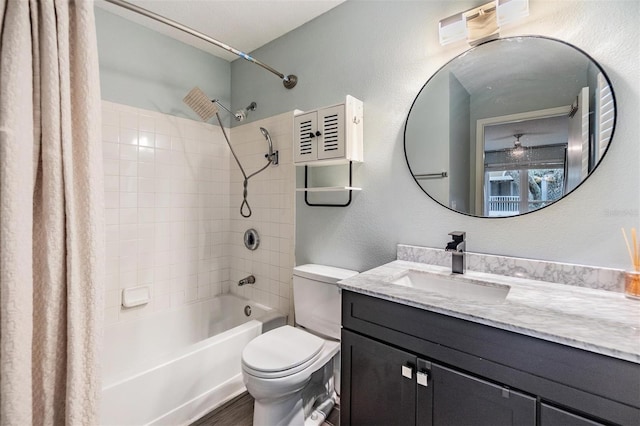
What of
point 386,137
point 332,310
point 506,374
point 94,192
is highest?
point 386,137

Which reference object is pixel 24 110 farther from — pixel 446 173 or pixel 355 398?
pixel 446 173

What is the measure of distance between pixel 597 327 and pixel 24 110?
1.46m

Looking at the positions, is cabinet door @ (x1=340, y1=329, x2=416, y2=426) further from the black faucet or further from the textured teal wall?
the textured teal wall

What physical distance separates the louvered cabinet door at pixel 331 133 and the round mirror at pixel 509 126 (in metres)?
0.35

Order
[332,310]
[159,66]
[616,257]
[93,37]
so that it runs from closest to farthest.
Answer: [93,37]
[616,257]
[332,310]
[159,66]

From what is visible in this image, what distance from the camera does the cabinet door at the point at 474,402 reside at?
2.58ft

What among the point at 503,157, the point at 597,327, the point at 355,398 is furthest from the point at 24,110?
the point at 503,157

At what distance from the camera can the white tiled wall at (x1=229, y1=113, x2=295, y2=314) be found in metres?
2.06

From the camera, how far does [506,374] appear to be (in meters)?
0.81

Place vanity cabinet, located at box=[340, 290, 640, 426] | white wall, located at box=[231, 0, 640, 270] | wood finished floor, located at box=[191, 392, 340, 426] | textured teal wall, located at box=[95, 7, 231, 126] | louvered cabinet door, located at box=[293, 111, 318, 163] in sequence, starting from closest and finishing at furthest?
1. vanity cabinet, located at box=[340, 290, 640, 426]
2. white wall, located at box=[231, 0, 640, 270]
3. wood finished floor, located at box=[191, 392, 340, 426]
4. louvered cabinet door, located at box=[293, 111, 318, 163]
5. textured teal wall, located at box=[95, 7, 231, 126]

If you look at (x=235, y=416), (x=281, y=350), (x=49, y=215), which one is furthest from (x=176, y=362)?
(x=49, y=215)

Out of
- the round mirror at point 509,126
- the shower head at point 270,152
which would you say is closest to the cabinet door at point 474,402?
the round mirror at point 509,126

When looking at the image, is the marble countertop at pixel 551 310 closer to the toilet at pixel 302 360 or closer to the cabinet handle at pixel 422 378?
the cabinet handle at pixel 422 378

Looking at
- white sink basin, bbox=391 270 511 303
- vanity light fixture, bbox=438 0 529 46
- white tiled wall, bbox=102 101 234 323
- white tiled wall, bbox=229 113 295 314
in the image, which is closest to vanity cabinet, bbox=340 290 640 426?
white sink basin, bbox=391 270 511 303
